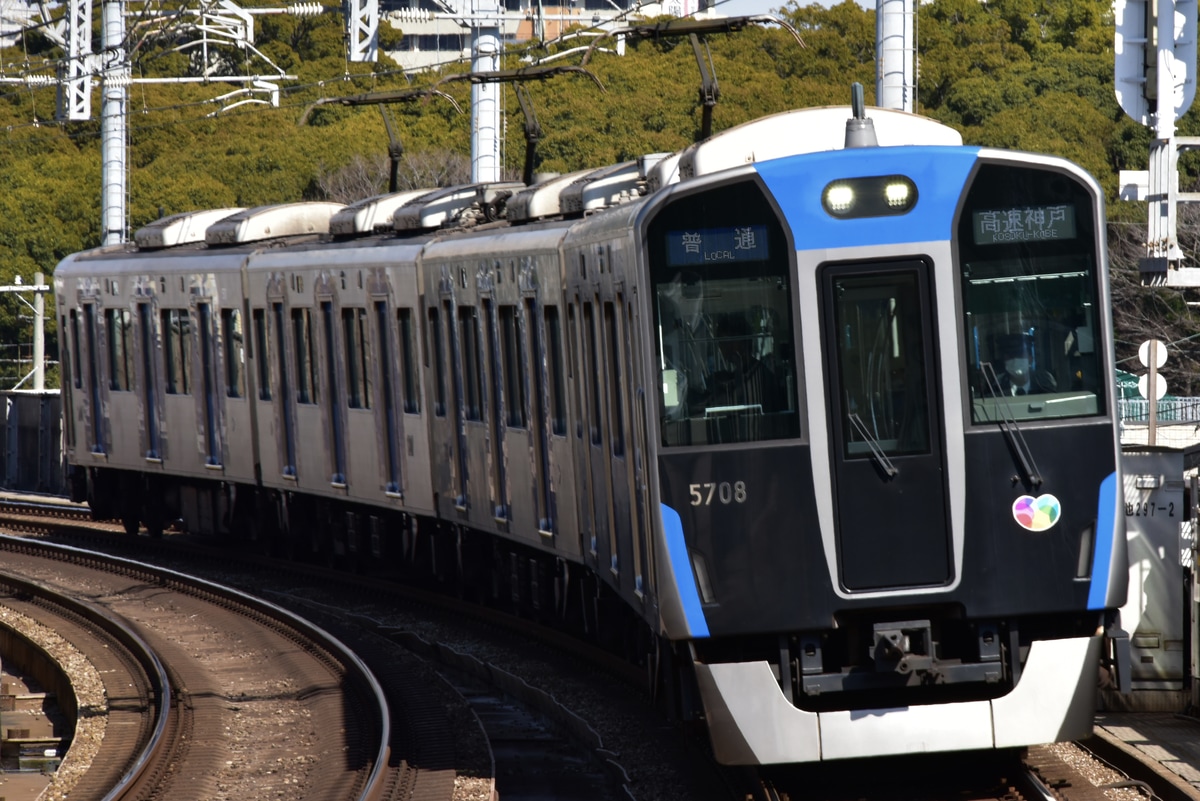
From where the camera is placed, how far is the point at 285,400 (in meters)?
18.4

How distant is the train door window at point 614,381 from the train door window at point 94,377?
13.0 meters

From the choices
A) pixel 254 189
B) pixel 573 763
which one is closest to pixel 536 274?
pixel 573 763

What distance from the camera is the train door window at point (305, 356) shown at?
17.5m

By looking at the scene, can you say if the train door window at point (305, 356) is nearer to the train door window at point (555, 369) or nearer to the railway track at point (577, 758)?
the railway track at point (577, 758)

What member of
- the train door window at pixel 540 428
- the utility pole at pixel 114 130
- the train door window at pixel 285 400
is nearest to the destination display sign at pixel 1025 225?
the train door window at pixel 540 428

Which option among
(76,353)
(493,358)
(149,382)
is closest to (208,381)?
(149,382)

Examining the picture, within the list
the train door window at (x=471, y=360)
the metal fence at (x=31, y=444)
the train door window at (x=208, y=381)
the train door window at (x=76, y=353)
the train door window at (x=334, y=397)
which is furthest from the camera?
the metal fence at (x=31, y=444)

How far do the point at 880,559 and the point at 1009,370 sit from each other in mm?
933

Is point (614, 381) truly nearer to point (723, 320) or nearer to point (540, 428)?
point (723, 320)

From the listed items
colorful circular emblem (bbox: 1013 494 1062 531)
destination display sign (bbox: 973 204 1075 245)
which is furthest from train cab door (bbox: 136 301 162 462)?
colorful circular emblem (bbox: 1013 494 1062 531)

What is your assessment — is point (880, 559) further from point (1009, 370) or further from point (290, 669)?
point (290, 669)

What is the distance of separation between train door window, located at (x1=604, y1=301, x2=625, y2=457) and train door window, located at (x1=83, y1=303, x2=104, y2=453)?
12989 mm

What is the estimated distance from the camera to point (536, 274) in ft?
39.6

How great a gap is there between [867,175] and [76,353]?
15.7m
